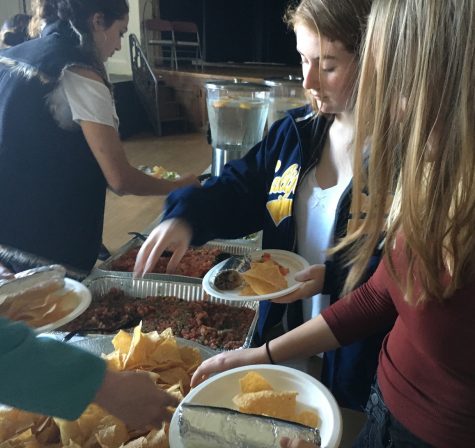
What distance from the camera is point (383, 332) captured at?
949mm

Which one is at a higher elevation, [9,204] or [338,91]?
[338,91]

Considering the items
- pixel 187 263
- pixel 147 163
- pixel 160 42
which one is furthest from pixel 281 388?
pixel 160 42

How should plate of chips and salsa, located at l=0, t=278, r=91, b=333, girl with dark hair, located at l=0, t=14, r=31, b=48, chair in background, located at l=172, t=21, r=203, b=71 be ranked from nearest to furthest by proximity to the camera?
1. plate of chips and salsa, located at l=0, t=278, r=91, b=333
2. girl with dark hair, located at l=0, t=14, r=31, b=48
3. chair in background, located at l=172, t=21, r=203, b=71

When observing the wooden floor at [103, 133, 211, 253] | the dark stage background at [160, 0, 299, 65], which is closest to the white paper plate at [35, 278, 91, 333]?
the wooden floor at [103, 133, 211, 253]

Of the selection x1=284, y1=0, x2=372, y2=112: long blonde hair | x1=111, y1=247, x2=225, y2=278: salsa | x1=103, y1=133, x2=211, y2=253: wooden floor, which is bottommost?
x1=103, y1=133, x2=211, y2=253: wooden floor

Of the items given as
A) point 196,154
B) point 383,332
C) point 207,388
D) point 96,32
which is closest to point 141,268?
point 207,388

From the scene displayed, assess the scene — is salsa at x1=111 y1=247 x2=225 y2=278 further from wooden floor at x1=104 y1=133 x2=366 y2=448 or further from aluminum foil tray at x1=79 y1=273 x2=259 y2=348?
wooden floor at x1=104 y1=133 x2=366 y2=448

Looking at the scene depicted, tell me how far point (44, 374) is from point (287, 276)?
0.57m

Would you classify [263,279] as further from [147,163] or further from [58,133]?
[147,163]

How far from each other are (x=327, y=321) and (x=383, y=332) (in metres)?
0.15

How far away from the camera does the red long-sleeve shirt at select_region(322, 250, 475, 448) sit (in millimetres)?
612

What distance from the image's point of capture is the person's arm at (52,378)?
513 millimetres

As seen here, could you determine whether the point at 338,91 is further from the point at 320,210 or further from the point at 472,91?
the point at 472,91

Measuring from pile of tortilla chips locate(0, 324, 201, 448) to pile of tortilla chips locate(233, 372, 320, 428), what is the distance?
0.42 ft
